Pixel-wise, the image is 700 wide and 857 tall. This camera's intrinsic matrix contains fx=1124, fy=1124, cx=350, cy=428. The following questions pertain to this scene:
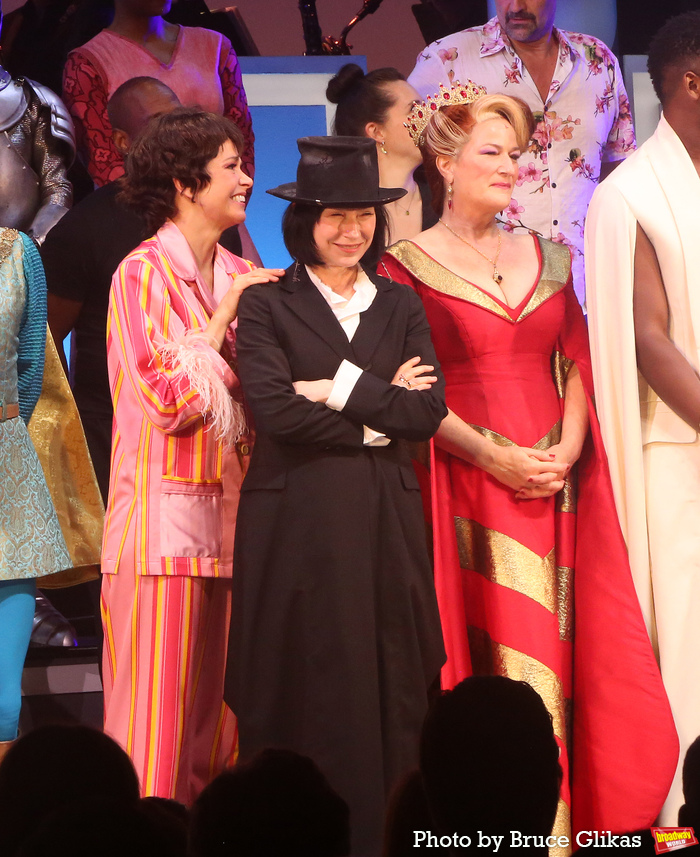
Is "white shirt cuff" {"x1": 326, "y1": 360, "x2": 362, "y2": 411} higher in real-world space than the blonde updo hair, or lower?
lower

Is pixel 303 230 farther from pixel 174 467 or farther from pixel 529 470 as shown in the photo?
pixel 529 470

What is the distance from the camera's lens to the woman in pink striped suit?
237 centimetres

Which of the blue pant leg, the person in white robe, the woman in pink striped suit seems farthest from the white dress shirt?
the blue pant leg

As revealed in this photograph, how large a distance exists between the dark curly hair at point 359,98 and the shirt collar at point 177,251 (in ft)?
3.26

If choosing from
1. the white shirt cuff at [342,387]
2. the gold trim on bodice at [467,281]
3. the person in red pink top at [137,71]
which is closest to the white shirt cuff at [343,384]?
the white shirt cuff at [342,387]

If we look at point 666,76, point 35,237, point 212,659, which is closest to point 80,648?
point 212,659

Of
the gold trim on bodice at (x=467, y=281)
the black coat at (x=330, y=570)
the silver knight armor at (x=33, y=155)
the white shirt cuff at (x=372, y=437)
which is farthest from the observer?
the silver knight armor at (x=33, y=155)

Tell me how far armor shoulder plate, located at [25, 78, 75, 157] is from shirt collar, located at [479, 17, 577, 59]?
130cm

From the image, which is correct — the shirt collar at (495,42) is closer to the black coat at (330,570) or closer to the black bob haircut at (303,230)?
the black bob haircut at (303,230)

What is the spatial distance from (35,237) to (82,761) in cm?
254

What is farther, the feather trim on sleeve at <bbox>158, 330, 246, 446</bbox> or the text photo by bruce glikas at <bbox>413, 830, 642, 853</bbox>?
the feather trim on sleeve at <bbox>158, 330, 246, 446</bbox>

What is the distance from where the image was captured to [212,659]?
8.37 ft

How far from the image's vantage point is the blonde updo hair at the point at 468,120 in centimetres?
271

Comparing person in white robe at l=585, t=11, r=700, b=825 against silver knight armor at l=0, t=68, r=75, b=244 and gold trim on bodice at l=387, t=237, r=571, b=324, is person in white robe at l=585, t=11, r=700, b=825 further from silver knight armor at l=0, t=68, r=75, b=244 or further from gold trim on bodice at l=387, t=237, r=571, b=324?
silver knight armor at l=0, t=68, r=75, b=244
